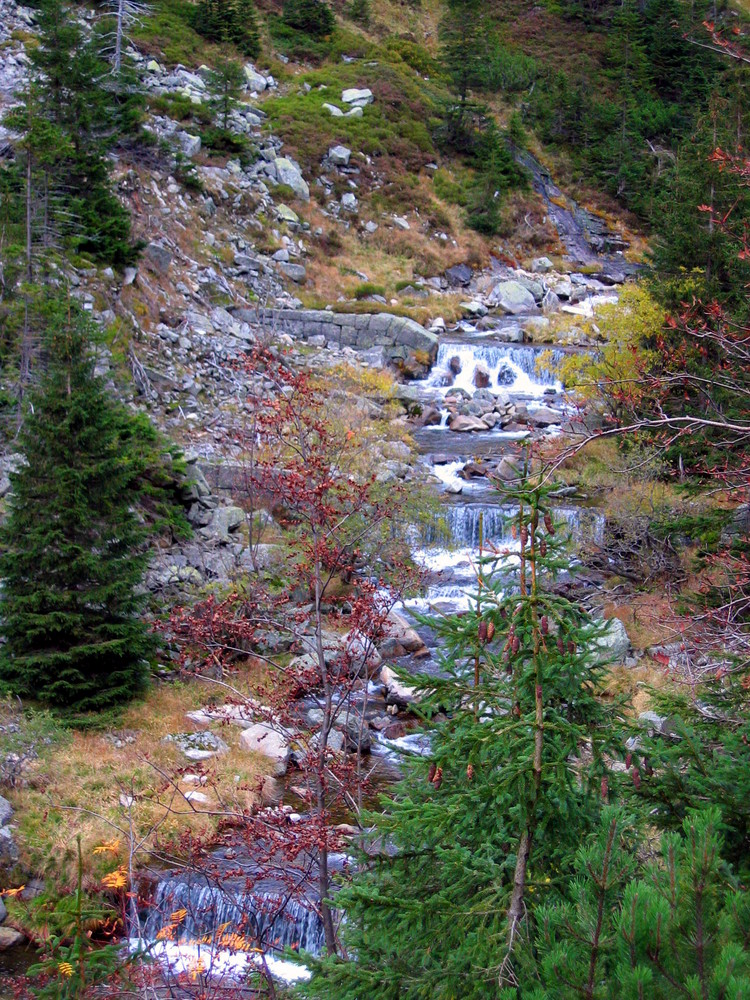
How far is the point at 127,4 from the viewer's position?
29375 millimetres

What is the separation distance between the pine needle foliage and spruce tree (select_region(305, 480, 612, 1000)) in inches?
299

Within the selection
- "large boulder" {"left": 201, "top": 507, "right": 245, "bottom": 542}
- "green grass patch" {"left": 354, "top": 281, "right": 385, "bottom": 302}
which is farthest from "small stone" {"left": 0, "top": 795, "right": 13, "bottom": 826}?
"green grass patch" {"left": 354, "top": 281, "right": 385, "bottom": 302}

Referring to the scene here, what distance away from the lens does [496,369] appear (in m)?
24.8

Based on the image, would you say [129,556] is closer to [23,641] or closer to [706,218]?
[23,641]

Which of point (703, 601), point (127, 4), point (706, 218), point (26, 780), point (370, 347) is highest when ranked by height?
point (127, 4)

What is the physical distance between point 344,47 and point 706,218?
2906cm

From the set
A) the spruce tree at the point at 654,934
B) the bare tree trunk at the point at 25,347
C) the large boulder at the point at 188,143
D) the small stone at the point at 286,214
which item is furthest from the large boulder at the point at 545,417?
the spruce tree at the point at 654,934

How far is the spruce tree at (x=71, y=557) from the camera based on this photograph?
10.1 m

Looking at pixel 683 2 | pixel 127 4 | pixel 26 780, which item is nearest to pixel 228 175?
pixel 127 4

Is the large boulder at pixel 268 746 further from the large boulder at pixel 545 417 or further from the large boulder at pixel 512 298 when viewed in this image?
the large boulder at pixel 512 298

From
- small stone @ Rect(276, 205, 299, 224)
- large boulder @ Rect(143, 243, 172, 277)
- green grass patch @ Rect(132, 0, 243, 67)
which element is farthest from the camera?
green grass patch @ Rect(132, 0, 243, 67)

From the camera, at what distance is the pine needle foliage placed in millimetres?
10117

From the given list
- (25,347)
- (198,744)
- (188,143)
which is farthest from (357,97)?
(198,744)

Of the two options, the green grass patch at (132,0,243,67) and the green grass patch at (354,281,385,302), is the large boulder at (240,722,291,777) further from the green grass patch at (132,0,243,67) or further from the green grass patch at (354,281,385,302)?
the green grass patch at (132,0,243,67)
